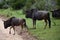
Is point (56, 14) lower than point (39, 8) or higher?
lower

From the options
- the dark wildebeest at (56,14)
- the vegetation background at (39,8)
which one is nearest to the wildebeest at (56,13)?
the dark wildebeest at (56,14)

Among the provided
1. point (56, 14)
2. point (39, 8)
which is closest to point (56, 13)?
point (56, 14)

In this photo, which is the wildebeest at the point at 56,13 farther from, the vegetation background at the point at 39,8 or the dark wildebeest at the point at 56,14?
the vegetation background at the point at 39,8

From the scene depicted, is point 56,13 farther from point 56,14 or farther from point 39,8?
point 39,8

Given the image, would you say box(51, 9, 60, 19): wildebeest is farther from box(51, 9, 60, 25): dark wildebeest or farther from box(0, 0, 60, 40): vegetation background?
box(0, 0, 60, 40): vegetation background

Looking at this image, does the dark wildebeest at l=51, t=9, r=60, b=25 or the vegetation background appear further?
the dark wildebeest at l=51, t=9, r=60, b=25

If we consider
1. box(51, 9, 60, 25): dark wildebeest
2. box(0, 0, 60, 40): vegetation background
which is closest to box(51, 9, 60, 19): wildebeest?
box(51, 9, 60, 25): dark wildebeest

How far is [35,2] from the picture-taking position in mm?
25359

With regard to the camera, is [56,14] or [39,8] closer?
[56,14]

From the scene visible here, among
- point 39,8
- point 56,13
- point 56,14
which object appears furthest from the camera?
point 39,8

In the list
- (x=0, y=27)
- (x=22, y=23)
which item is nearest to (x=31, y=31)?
(x=22, y=23)

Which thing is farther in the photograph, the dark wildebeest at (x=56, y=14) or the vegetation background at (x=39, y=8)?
the dark wildebeest at (x=56, y=14)

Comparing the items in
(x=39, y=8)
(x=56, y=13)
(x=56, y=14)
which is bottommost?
(x=56, y=14)

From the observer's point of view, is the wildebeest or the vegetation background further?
the wildebeest
